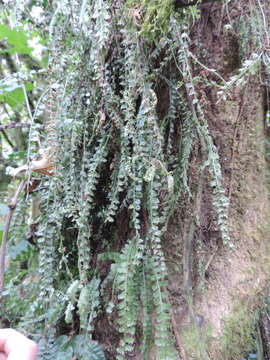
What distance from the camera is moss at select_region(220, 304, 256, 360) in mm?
887

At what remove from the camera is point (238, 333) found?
2.98 ft

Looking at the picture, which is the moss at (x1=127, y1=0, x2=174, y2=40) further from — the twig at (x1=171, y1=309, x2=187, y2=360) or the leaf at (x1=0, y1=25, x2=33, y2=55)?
the leaf at (x1=0, y1=25, x2=33, y2=55)

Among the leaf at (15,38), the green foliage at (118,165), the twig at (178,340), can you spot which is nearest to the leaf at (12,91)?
the leaf at (15,38)

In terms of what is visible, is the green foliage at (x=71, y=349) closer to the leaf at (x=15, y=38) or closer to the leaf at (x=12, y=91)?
the leaf at (x=12, y=91)

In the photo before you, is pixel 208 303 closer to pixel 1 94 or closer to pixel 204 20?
pixel 204 20

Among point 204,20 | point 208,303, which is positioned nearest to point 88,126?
point 204,20

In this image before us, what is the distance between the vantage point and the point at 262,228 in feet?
3.34

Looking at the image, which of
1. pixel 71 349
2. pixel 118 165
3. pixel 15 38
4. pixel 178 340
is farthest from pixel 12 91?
pixel 178 340

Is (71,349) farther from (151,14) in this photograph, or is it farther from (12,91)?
(12,91)

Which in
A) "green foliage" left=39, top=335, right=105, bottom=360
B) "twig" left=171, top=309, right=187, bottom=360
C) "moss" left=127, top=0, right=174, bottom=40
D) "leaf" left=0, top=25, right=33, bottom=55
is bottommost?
"green foliage" left=39, top=335, right=105, bottom=360

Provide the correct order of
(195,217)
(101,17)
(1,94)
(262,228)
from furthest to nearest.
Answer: (1,94)
(262,228)
(195,217)
(101,17)

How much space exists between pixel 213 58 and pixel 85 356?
1.06m

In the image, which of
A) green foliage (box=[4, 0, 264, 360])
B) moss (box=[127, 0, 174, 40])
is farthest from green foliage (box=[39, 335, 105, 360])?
moss (box=[127, 0, 174, 40])

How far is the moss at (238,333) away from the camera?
89 centimetres
